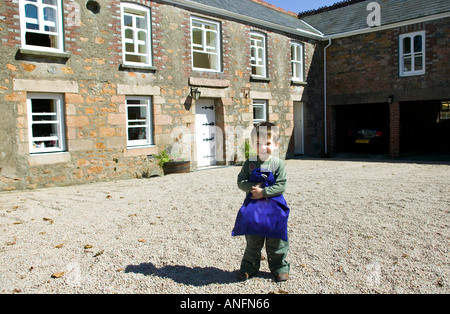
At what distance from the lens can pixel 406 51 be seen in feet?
49.0

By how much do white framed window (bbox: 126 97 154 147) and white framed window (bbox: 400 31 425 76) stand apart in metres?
9.63

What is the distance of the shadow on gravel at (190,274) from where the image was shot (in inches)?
145

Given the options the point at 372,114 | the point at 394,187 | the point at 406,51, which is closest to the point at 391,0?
the point at 406,51

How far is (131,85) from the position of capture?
10836mm

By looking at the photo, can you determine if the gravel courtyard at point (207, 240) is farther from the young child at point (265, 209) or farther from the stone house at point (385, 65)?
the stone house at point (385, 65)

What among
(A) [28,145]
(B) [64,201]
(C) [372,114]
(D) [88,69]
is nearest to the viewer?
(B) [64,201]

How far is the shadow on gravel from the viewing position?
3682mm

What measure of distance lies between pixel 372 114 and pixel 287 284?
53.3 ft

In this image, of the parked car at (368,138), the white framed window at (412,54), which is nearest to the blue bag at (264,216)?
the white framed window at (412,54)

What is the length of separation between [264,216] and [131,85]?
26.9ft

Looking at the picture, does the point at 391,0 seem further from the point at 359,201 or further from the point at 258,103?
the point at 359,201

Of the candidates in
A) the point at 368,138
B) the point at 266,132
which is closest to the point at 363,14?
the point at 368,138

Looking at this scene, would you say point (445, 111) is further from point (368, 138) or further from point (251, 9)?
point (251, 9)

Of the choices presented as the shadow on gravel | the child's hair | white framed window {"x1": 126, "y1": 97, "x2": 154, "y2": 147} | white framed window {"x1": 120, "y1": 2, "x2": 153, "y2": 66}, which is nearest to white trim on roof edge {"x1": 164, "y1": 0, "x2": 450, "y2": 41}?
white framed window {"x1": 120, "y1": 2, "x2": 153, "y2": 66}
